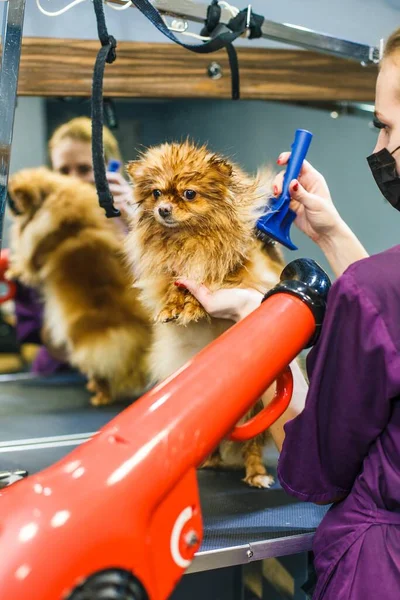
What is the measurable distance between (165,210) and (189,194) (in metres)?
0.05

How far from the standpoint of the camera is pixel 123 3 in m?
1.20

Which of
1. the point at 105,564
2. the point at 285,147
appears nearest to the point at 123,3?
the point at 285,147

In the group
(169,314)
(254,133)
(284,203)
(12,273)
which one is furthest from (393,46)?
(12,273)

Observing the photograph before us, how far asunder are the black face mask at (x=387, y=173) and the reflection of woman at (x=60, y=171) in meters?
0.56

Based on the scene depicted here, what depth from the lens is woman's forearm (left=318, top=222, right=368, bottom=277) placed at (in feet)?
3.64

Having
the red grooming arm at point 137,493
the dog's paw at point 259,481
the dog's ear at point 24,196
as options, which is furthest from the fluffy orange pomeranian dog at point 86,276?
the red grooming arm at point 137,493

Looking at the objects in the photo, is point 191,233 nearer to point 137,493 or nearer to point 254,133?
point 137,493

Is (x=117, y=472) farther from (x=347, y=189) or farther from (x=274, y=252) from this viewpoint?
(x=347, y=189)

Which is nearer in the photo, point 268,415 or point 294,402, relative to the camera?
point 268,415

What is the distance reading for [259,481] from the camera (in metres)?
1.21

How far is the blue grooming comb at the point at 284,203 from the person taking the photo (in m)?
1.02

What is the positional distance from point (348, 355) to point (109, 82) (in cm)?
99

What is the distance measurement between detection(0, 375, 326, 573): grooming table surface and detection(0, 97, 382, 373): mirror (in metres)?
0.32

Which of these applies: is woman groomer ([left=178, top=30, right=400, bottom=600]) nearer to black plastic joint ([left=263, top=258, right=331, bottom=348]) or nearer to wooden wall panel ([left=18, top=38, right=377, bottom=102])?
black plastic joint ([left=263, top=258, right=331, bottom=348])
